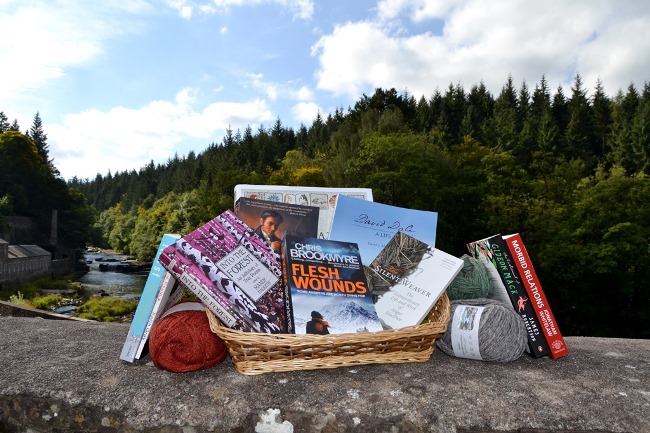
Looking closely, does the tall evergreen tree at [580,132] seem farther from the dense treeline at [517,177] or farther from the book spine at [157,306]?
the book spine at [157,306]

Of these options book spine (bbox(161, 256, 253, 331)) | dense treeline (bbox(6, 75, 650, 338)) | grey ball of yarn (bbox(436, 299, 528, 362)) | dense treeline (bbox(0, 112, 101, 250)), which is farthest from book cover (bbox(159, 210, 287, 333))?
dense treeline (bbox(0, 112, 101, 250))

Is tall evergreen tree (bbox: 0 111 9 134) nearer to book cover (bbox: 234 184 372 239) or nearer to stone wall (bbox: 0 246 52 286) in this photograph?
stone wall (bbox: 0 246 52 286)

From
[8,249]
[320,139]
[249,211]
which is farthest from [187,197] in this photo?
[249,211]

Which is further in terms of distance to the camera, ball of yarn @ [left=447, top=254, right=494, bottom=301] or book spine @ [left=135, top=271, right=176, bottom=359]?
ball of yarn @ [left=447, top=254, right=494, bottom=301]

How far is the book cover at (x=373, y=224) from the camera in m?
2.36

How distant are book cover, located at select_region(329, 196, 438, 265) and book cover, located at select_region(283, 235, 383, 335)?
20 centimetres

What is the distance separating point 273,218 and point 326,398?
3.18 feet

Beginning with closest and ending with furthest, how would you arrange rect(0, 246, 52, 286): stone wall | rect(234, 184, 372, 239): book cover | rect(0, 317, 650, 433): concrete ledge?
rect(0, 317, 650, 433): concrete ledge
rect(234, 184, 372, 239): book cover
rect(0, 246, 52, 286): stone wall

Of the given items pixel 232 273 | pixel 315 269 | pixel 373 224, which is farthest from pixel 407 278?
pixel 232 273

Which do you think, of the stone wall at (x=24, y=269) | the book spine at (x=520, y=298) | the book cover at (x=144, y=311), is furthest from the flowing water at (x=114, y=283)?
the book spine at (x=520, y=298)

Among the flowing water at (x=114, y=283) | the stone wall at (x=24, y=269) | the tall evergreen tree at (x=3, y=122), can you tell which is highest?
the tall evergreen tree at (x=3, y=122)

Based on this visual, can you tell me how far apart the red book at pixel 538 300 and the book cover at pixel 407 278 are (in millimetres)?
260

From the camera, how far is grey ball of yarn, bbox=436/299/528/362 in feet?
6.61

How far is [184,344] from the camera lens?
185 cm
